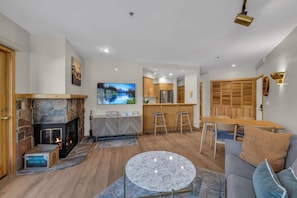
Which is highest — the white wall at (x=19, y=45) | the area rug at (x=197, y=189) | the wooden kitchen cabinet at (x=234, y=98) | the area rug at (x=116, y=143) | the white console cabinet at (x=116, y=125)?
the white wall at (x=19, y=45)

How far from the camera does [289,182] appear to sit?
3.58 ft

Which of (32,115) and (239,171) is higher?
(32,115)

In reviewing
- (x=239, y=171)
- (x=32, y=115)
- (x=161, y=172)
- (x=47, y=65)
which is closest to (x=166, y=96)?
(x=47, y=65)

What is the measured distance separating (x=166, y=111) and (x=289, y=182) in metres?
4.27

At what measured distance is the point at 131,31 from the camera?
2.68 meters

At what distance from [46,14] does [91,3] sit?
2.64ft

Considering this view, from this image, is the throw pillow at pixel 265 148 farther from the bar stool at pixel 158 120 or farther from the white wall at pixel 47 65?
the white wall at pixel 47 65

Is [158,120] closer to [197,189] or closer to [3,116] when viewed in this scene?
[197,189]

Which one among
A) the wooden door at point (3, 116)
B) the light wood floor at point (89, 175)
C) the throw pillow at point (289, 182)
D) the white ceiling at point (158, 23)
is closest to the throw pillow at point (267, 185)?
the throw pillow at point (289, 182)

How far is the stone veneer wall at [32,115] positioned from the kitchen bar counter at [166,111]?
252 centimetres

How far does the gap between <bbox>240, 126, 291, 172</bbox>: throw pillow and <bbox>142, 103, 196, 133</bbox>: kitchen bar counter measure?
11.1 feet

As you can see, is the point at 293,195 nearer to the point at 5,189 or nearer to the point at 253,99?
the point at 5,189

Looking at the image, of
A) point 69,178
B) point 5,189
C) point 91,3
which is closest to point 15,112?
point 5,189

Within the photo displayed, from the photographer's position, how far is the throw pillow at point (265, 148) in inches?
63.6
